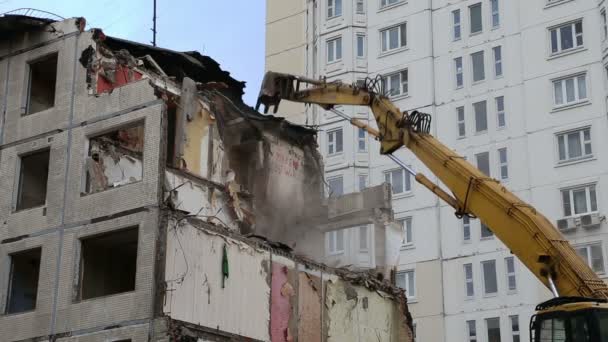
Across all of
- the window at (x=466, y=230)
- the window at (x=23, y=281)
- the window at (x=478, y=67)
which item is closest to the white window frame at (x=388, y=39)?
the window at (x=478, y=67)

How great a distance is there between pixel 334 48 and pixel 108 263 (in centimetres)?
3383

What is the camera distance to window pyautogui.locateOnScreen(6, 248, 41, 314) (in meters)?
28.7

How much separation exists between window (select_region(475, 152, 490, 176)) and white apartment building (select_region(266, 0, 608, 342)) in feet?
0.30

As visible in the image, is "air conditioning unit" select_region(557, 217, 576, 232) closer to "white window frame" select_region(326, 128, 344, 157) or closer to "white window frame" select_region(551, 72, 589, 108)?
"white window frame" select_region(551, 72, 589, 108)

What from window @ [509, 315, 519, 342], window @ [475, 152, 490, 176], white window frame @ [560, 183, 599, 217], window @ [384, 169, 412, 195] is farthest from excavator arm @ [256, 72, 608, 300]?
window @ [384, 169, 412, 195]

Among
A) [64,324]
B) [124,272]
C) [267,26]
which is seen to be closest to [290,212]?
[124,272]

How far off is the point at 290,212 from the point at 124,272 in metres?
7.87

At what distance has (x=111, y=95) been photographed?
93.0 ft

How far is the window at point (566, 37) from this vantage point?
50594 mm

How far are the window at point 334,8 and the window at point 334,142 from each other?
7.66 m

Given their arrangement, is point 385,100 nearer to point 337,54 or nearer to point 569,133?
point 569,133

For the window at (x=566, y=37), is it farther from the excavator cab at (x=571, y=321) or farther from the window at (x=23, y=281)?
the excavator cab at (x=571, y=321)

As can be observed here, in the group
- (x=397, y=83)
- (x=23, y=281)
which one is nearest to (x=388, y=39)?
(x=397, y=83)

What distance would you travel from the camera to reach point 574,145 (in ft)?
162
